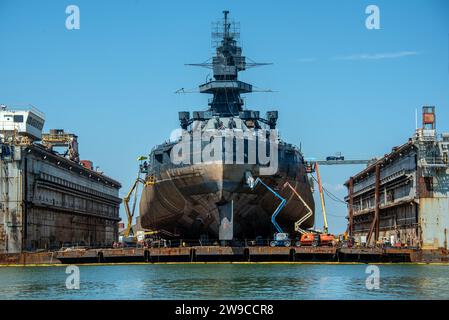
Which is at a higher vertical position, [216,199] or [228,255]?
[216,199]

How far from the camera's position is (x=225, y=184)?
56500 mm

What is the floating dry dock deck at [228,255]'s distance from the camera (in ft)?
177

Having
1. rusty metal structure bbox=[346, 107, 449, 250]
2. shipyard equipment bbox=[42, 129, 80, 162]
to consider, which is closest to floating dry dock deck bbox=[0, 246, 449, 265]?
rusty metal structure bbox=[346, 107, 449, 250]

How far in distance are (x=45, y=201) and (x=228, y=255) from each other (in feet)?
71.6

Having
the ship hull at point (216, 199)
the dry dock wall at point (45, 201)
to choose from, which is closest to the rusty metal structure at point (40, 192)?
the dry dock wall at point (45, 201)

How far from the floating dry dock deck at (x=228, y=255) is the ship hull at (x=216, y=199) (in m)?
4.16

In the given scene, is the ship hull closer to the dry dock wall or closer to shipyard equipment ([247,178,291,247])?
shipyard equipment ([247,178,291,247])

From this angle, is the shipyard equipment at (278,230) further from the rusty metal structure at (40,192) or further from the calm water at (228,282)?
the rusty metal structure at (40,192)

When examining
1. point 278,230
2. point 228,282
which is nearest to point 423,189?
point 278,230

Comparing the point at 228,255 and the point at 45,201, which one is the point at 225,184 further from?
the point at 45,201
